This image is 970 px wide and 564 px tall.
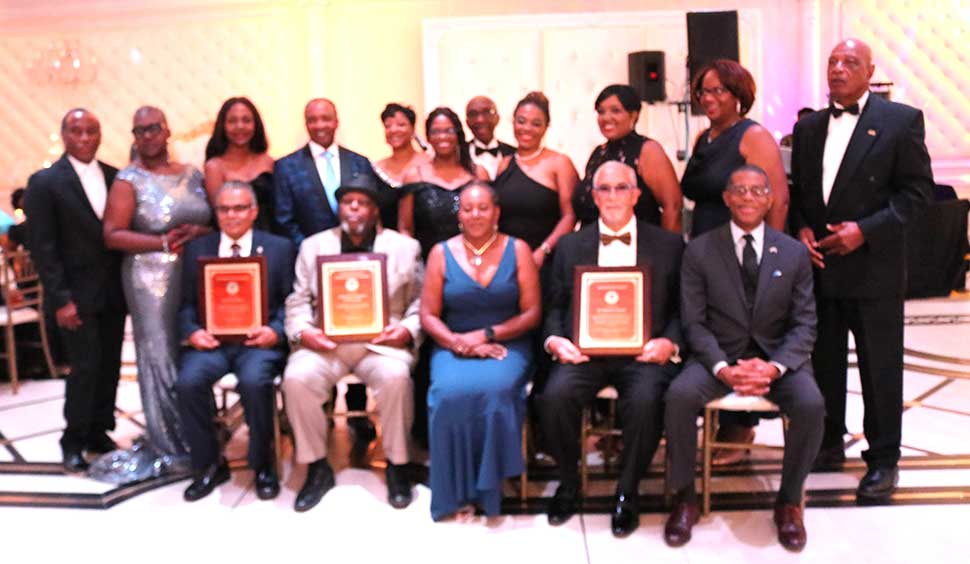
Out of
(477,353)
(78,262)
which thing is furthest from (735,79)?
(78,262)

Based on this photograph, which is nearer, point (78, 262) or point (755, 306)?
point (755, 306)

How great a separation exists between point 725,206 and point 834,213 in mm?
424

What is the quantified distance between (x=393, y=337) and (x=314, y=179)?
0.92 meters

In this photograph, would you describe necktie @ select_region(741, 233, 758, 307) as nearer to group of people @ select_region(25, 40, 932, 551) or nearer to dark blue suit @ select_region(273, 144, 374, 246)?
group of people @ select_region(25, 40, 932, 551)

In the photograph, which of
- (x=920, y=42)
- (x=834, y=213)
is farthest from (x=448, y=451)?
(x=920, y=42)

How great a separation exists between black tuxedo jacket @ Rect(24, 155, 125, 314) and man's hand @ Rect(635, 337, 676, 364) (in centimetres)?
243

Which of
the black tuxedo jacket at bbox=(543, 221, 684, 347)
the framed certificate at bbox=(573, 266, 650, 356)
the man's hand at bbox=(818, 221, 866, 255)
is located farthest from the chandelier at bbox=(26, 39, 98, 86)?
the man's hand at bbox=(818, 221, 866, 255)

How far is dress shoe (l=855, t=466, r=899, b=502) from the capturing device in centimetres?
344

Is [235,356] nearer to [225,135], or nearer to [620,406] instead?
[225,135]

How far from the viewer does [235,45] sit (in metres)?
9.06

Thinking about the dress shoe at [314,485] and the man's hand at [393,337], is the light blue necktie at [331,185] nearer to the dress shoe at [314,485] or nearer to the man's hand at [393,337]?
the man's hand at [393,337]

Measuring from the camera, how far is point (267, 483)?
3686 mm

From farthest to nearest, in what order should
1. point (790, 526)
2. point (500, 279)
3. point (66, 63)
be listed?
point (66, 63) < point (500, 279) < point (790, 526)

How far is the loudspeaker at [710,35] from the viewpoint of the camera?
26.8 ft
